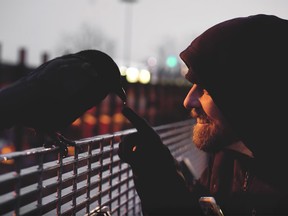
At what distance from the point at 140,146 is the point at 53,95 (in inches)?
40.8

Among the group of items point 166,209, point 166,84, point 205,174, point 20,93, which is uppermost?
point 20,93

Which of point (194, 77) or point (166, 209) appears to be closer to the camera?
point (166, 209)

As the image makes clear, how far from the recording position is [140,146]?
7.23ft

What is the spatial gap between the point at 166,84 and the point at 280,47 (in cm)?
3213

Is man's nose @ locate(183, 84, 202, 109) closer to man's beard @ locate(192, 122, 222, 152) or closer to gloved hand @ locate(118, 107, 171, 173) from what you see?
man's beard @ locate(192, 122, 222, 152)

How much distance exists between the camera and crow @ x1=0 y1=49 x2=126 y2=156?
2.87 metres

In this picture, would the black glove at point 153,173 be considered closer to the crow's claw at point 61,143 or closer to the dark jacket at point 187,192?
the dark jacket at point 187,192

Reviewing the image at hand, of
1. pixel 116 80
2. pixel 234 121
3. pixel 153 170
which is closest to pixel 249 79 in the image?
pixel 234 121

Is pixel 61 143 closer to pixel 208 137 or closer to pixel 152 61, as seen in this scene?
pixel 208 137

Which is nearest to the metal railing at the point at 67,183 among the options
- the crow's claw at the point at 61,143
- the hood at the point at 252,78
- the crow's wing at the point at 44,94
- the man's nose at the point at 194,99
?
the crow's claw at the point at 61,143

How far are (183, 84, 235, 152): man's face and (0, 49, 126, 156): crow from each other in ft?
2.86

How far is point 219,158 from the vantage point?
9.43 feet

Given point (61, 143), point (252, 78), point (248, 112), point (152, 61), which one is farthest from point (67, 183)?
point (152, 61)

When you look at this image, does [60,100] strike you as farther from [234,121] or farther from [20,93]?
[234,121]
